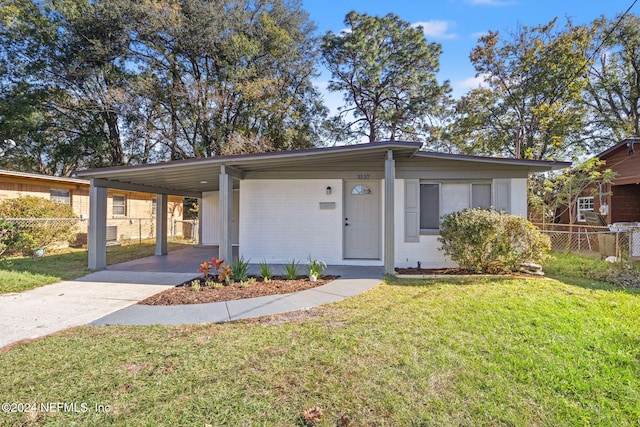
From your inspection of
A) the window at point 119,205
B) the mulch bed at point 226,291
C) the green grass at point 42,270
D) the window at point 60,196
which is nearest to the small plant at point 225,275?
the mulch bed at point 226,291

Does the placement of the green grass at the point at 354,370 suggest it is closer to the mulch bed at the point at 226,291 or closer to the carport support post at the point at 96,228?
A: the mulch bed at the point at 226,291

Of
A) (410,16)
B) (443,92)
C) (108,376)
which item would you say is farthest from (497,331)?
(410,16)

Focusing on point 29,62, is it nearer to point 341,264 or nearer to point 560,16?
point 341,264

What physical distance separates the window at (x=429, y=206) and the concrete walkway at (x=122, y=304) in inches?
72.5

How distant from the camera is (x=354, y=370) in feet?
8.70

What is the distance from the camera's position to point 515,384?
8.03ft

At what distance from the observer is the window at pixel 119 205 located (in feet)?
46.0

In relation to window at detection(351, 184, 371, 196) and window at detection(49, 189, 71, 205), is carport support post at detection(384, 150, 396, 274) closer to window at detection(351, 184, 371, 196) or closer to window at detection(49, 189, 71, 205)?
window at detection(351, 184, 371, 196)

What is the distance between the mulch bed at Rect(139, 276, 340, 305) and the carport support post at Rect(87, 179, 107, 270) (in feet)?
9.82

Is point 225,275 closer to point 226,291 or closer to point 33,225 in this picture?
point 226,291

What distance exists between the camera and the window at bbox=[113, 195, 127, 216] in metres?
14.0

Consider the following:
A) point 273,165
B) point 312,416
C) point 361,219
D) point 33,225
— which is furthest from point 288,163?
point 33,225

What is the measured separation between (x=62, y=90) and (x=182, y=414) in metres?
19.2

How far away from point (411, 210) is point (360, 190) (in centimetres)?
137
